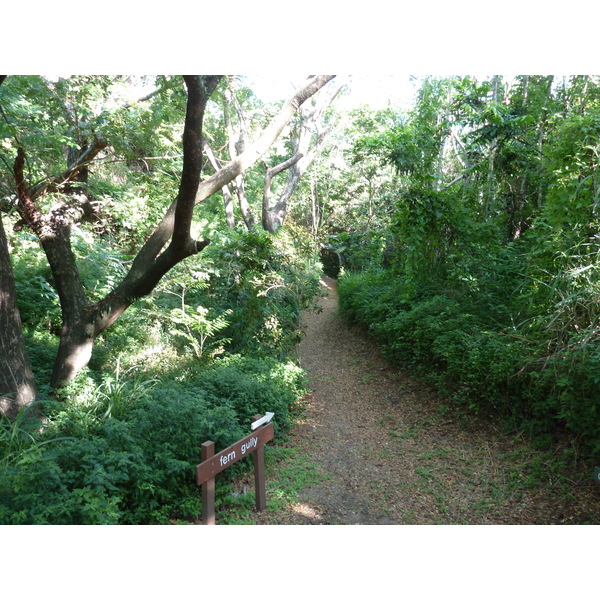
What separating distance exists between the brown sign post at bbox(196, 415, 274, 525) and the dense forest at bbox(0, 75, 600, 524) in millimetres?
310

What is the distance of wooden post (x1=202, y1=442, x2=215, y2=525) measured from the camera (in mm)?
2701

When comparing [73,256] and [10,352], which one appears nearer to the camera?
[10,352]

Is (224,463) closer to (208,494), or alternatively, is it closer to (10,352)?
(208,494)

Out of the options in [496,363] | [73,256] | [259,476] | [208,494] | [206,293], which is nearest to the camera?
[208,494]

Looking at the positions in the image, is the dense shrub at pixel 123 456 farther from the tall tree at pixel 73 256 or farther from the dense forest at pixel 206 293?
the tall tree at pixel 73 256

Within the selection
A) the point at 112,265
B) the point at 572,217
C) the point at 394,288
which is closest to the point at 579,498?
the point at 572,217

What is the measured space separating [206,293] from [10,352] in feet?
13.8

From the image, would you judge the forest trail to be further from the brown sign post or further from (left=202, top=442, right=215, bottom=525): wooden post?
(left=202, top=442, right=215, bottom=525): wooden post

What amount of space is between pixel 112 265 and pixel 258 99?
543 centimetres

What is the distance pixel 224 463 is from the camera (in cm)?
280

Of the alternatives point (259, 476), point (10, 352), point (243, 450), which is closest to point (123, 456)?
point (243, 450)

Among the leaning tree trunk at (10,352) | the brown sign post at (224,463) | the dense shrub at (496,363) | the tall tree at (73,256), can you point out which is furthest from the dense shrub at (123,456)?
the dense shrub at (496,363)

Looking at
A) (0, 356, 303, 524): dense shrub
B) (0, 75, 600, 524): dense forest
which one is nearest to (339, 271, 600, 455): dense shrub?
(0, 75, 600, 524): dense forest

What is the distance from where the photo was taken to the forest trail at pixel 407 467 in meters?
3.19
